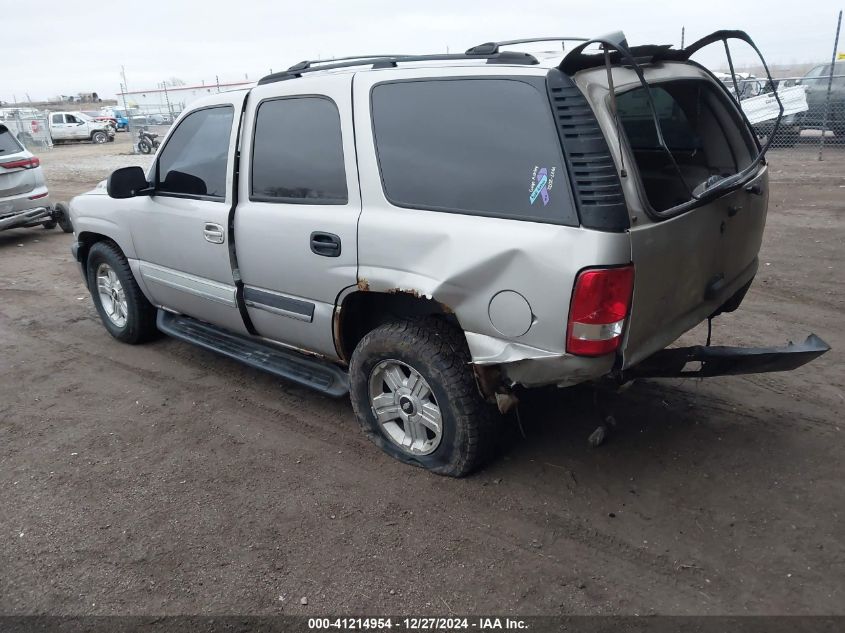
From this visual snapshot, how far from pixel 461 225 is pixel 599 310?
2.39 ft

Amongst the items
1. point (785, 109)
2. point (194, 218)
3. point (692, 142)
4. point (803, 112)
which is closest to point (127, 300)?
point (194, 218)

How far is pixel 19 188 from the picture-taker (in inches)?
380

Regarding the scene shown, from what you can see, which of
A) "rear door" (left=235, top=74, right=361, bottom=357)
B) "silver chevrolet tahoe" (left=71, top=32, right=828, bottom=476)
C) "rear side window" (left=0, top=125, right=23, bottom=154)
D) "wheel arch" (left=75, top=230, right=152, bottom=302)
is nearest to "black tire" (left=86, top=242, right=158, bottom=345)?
"wheel arch" (left=75, top=230, right=152, bottom=302)

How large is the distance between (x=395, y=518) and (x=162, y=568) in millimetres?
1051

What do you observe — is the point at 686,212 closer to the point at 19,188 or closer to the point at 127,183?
the point at 127,183

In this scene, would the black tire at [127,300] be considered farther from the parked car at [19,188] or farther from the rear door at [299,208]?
the parked car at [19,188]

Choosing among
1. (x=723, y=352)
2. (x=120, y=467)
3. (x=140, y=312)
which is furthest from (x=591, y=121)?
(x=140, y=312)

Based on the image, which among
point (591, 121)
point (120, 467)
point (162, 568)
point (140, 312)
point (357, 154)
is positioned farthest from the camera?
point (140, 312)

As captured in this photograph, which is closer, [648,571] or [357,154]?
[648,571]

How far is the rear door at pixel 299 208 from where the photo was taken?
3609 millimetres

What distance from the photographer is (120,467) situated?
12.7ft

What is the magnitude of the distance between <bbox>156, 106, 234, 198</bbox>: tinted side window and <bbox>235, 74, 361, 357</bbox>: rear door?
25 cm

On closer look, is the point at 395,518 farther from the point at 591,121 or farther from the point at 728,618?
the point at 591,121

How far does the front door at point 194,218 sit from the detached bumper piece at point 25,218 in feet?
19.0
